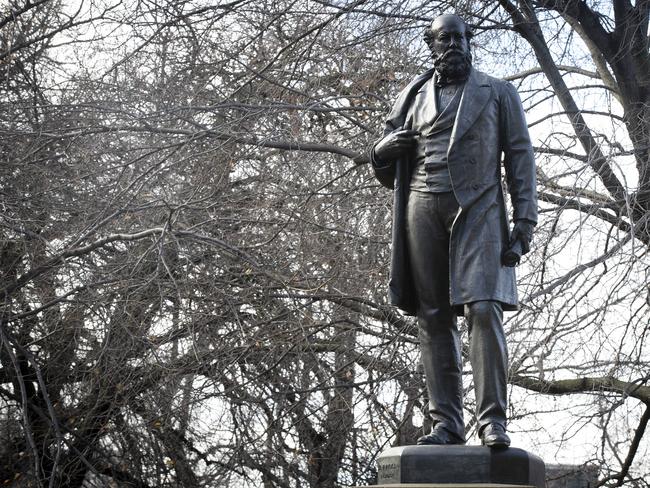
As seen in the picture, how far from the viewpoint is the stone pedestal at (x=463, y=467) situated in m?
5.10

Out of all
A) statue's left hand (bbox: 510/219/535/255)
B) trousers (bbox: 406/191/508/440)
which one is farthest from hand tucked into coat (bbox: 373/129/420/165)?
statue's left hand (bbox: 510/219/535/255)

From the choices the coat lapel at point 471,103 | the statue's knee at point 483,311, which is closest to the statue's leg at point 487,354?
→ the statue's knee at point 483,311

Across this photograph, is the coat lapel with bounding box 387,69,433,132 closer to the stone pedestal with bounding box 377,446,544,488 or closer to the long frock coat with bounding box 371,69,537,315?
the long frock coat with bounding box 371,69,537,315

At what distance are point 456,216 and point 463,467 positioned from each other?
43.9 inches

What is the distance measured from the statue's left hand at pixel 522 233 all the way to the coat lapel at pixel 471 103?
0.45m

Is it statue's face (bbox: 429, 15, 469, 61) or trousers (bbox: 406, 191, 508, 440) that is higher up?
statue's face (bbox: 429, 15, 469, 61)

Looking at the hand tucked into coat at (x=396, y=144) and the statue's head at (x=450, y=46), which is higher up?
the statue's head at (x=450, y=46)

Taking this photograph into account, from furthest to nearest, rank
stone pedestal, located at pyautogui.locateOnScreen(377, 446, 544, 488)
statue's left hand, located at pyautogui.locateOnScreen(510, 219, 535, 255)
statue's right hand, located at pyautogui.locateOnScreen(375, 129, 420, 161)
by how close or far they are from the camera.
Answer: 1. statue's right hand, located at pyautogui.locateOnScreen(375, 129, 420, 161)
2. statue's left hand, located at pyautogui.locateOnScreen(510, 219, 535, 255)
3. stone pedestal, located at pyautogui.locateOnScreen(377, 446, 544, 488)

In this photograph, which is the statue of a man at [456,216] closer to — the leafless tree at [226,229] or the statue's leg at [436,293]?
the statue's leg at [436,293]

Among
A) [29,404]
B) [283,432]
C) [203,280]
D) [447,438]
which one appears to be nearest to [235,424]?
[283,432]

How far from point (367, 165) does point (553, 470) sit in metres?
3.90

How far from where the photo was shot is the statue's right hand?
5.73m

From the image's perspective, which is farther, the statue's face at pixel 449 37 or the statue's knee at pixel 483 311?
the statue's face at pixel 449 37

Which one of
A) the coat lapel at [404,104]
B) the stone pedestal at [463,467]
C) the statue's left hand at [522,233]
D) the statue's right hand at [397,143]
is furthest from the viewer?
the coat lapel at [404,104]
